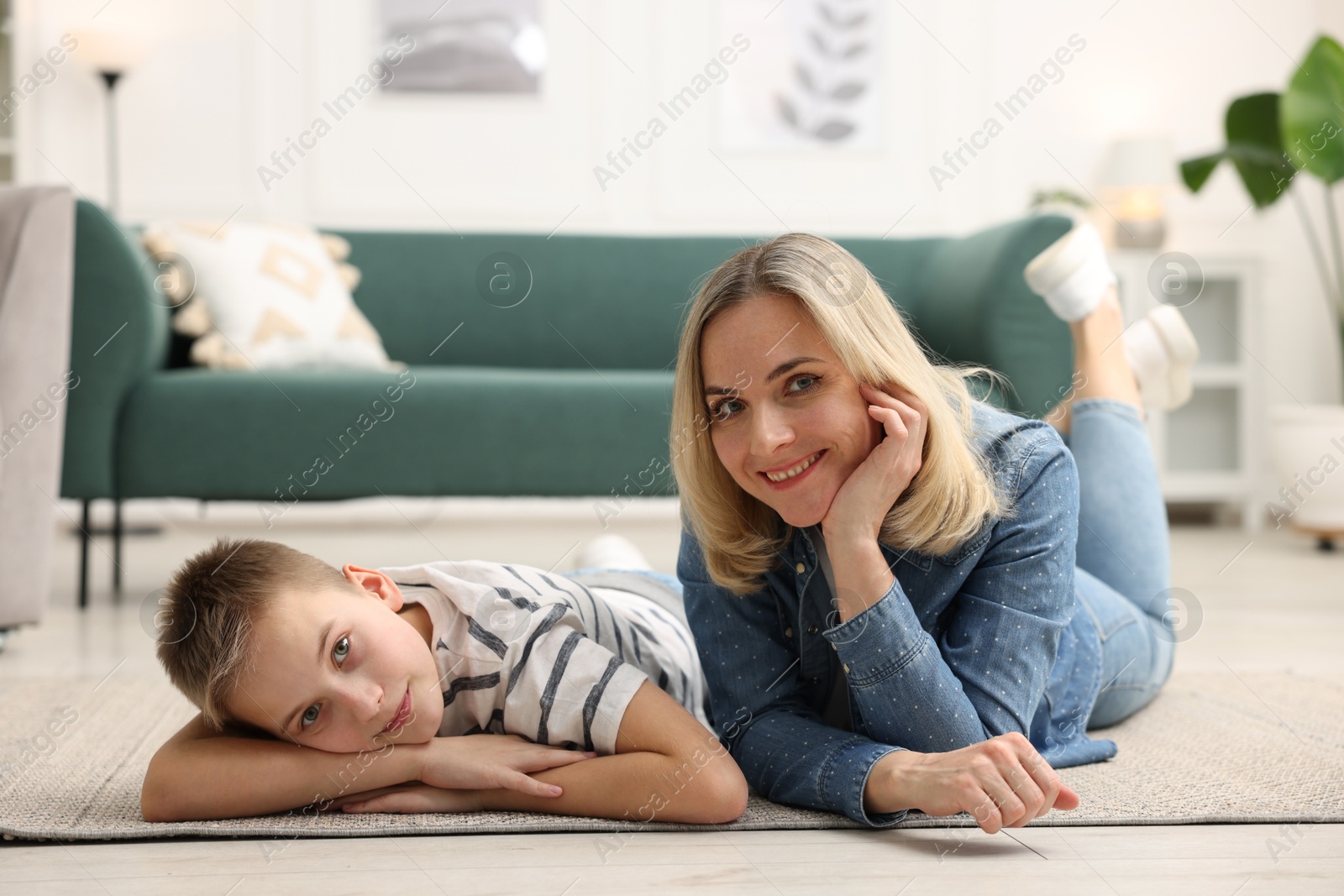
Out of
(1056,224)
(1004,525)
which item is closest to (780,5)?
(1056,224)

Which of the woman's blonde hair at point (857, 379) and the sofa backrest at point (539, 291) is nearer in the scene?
the woman's blonde hair at point (857, 379)

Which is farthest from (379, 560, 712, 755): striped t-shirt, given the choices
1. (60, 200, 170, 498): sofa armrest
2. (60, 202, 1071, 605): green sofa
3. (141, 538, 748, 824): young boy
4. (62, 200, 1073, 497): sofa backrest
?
(62, 200, 1073, 497): sofa backrest

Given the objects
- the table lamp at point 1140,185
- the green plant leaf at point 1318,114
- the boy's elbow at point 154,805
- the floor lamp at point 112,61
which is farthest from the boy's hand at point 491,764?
the table lamp at point 1140,185

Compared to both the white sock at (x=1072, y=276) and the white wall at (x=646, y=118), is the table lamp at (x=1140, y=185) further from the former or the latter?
the white sock at (x=1072, y=276)

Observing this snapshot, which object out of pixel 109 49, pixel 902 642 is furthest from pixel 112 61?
pixel 902 642

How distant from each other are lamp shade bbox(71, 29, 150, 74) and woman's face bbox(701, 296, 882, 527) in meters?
3.29

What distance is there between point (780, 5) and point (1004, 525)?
339cm

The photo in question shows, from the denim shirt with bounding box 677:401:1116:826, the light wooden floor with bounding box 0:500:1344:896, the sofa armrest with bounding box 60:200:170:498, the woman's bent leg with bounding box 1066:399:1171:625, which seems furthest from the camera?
the sofa armrest with bounding box 60:200:170:498

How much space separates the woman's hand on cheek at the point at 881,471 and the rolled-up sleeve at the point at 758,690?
0.52ft

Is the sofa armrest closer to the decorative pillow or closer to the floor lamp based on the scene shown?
the decorative pillow

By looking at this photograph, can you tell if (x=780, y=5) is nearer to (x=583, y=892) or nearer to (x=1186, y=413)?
(x=1186, y=413)

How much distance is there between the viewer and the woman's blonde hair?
0.94 m

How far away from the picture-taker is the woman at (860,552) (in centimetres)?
94

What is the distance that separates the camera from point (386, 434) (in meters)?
2.27
